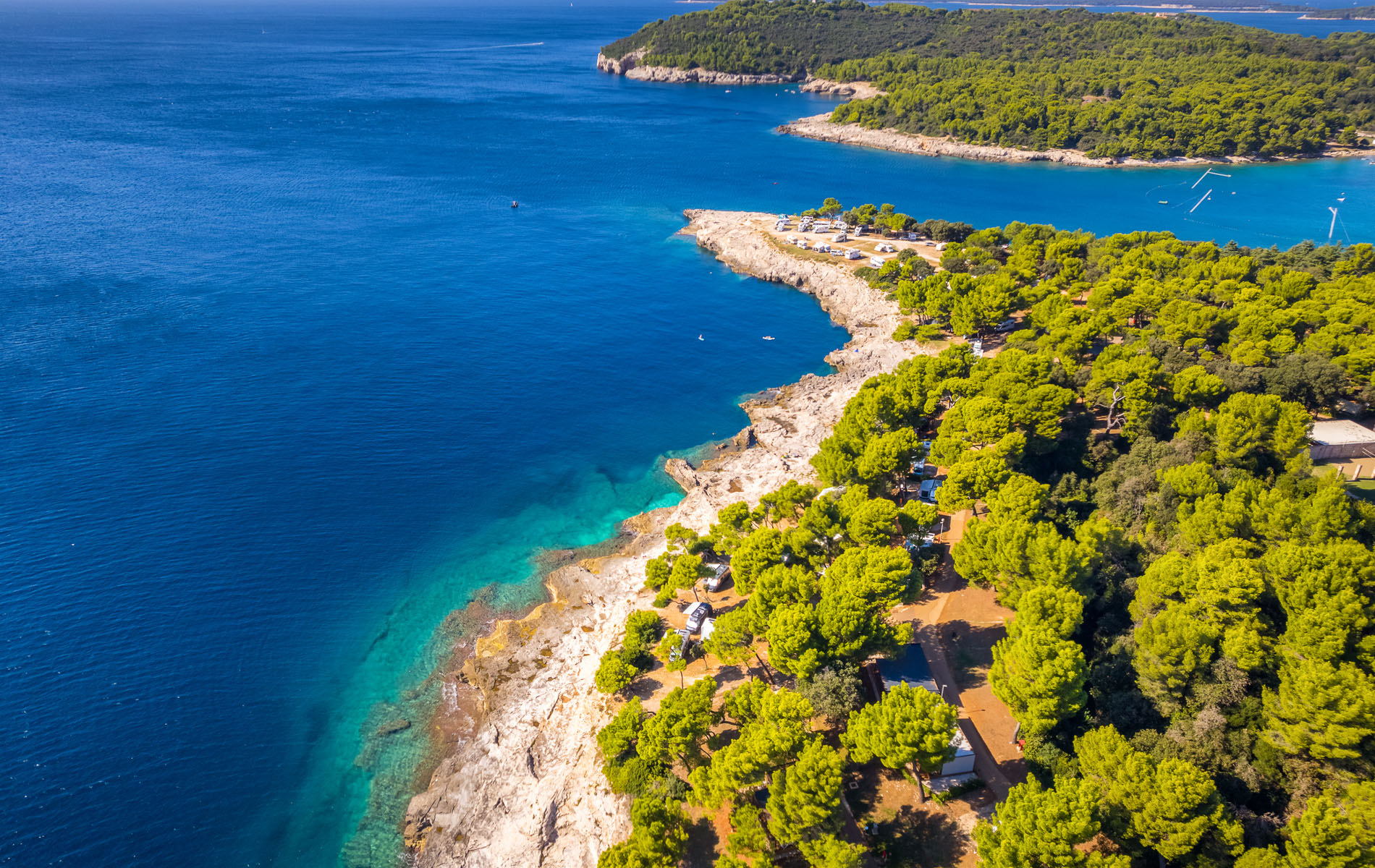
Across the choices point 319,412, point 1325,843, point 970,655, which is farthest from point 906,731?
point 319,412

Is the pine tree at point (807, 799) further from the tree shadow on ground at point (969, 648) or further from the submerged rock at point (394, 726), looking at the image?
the submerged rock at point (394, 726)

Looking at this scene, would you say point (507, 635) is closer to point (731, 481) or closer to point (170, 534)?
point (731, 481)

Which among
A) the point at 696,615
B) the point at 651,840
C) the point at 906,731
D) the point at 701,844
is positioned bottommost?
the point at 701,844

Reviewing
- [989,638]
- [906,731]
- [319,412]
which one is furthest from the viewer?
[319,412]

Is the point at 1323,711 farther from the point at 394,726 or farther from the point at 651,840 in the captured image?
the point at 394,726

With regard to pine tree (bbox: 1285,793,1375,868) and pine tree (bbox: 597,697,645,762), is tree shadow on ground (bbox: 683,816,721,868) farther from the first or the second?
pine tree (bbox: 1285,793,1375,868)

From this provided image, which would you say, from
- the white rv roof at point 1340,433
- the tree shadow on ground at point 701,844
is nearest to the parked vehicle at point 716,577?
the tree shadow on ground at point 701,844

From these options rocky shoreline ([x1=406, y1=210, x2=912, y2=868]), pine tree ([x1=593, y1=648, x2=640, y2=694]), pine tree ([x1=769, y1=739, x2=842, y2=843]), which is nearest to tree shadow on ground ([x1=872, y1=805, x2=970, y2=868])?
pine tree ([x1=769, y1=739, x2=842, y2=843])
